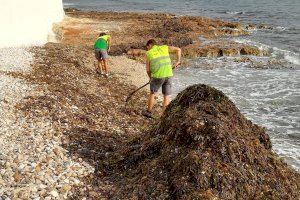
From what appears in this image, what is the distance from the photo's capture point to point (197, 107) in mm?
8555

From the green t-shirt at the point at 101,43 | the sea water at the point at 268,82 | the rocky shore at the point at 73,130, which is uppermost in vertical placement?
the green t-shirt at the point at 101,43

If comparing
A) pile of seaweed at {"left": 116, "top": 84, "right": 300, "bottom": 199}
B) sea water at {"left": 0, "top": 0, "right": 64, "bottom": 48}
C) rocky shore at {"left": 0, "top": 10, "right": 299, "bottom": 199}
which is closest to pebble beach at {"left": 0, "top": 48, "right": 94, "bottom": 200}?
rocky shore at {"left": 0, "top": 10, "right": 299, "bottom": 199}

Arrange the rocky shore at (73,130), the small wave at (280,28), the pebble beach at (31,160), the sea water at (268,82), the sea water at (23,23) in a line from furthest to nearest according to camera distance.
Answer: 1. the small wave at (280,28)
2. the sea water at (23,23)
3. the sea water at (268,82)
4. the rocky shore at (73,130)
5. the pebble beach at (31,160)

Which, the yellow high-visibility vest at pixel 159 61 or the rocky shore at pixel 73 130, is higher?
the yellow high-visibility vest at pixel 159 61

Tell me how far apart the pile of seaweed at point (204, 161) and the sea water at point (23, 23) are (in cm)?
1498

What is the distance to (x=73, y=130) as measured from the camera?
10.4 m

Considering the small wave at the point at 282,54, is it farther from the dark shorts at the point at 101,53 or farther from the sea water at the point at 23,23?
the sea water at the point at 23,23

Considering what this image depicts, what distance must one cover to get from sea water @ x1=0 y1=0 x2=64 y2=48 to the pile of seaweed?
14975 mm

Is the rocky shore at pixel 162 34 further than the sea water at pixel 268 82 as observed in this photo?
Yes

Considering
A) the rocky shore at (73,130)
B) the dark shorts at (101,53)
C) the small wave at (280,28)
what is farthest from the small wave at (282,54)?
the dark shorts at (101,53)

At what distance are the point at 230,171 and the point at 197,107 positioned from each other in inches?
72.3

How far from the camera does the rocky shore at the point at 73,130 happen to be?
7.53 m

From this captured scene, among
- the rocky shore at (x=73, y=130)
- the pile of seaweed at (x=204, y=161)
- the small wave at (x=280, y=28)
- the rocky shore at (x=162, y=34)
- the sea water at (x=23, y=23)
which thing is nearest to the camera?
the pile of seaweed at (x=204, y=161)

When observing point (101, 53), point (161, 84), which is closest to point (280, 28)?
point (101, 53)
